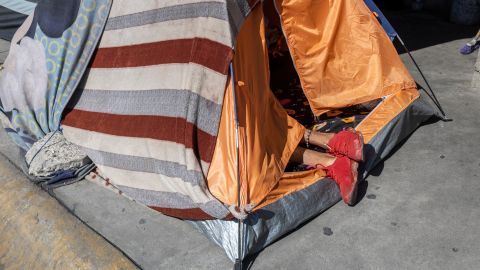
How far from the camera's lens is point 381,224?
3355 mm

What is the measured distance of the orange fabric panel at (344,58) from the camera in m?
4.04

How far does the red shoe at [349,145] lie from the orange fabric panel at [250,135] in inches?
14.1

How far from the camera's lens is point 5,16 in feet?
23.2

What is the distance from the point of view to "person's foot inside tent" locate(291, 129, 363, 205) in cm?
343

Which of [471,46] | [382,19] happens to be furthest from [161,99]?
[471,46]

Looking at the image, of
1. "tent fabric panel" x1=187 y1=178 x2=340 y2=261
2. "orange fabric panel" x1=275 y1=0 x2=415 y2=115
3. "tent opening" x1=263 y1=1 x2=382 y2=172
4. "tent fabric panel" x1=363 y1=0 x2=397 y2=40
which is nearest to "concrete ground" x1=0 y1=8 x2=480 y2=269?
"tent fabric panel" x1=187 y1=178 x2=340 y2=261

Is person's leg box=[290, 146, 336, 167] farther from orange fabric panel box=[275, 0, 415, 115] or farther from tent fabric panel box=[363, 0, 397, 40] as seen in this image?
tent fabric panel box=[363, 0, 397, 40]

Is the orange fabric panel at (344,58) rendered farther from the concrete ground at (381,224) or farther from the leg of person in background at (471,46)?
the leg of person in background at (471,46)

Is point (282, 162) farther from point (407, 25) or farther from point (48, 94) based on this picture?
point (407, 25)

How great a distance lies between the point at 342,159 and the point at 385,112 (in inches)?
29.0

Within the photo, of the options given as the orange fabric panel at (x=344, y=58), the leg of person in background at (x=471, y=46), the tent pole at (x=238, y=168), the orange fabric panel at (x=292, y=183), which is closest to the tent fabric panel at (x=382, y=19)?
the orange fabric panel at (x=344, y=58)

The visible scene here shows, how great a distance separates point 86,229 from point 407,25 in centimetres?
560

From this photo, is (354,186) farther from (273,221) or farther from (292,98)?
(292,98)

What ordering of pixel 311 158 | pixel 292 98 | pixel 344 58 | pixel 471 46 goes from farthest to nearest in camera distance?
pixel 471 46, pixel 292 98, pixel 344 58, pixel 311 158
